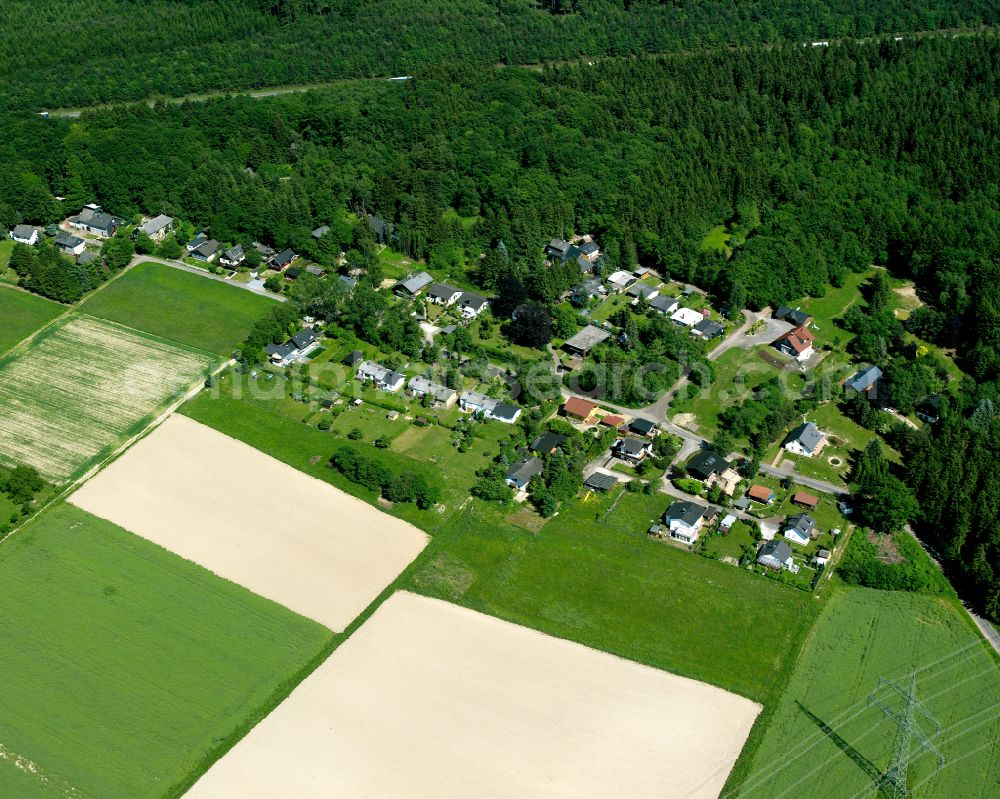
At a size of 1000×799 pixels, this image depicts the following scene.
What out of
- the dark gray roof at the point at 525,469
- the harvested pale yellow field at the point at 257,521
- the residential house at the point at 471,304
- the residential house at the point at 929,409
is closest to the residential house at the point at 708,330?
the residential house at the point at 929,409

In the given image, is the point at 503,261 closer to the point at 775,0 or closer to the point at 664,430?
the point at 664,430

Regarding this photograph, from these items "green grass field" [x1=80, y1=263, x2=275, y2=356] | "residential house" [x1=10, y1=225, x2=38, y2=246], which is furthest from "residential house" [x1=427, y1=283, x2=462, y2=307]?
"residential house" [x1=10, y1=225, x2=38, y2=246]

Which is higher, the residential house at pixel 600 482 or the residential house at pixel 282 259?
the residential house at pixel 282 259

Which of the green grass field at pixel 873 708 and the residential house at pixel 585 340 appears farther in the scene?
the residential house at pixel 585 340

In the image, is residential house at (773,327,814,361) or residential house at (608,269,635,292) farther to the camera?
residential house at (608,269,635,292)

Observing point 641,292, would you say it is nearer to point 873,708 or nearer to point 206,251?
point 206,251

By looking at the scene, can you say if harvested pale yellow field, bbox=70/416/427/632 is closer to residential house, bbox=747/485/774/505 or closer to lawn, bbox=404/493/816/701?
lawn, bbox=404/493/816/701

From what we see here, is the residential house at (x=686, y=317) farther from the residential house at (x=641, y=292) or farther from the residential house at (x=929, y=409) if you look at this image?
the residential house at (x=929, y=409)
